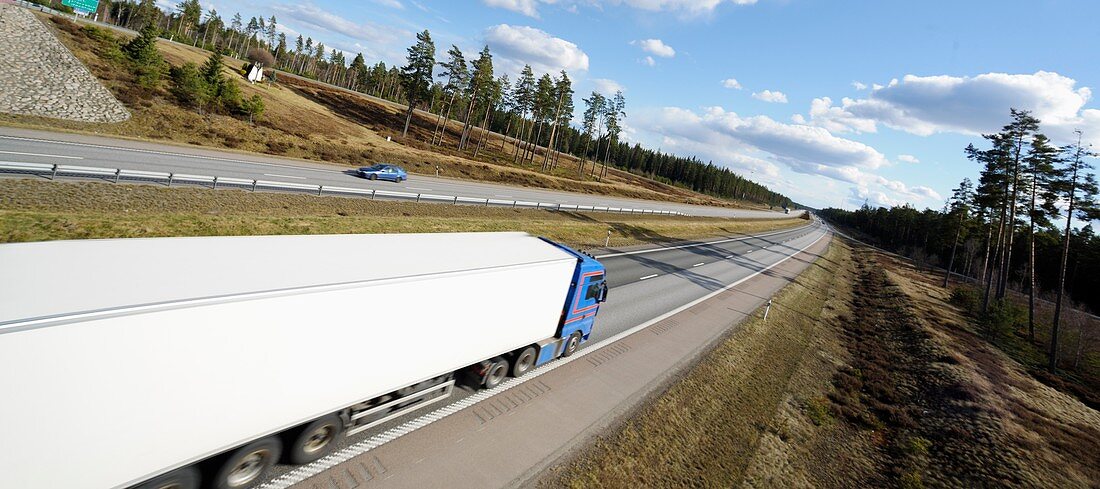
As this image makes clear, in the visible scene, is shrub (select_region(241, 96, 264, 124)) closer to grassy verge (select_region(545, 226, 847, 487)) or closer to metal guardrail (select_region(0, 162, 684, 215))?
metal guardrail (select_region(0, 162, 684, 215))

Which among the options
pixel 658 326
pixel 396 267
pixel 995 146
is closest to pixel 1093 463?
pixel 658 326

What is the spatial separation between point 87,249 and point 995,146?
50746 millimetres

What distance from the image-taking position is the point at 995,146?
3375 cm

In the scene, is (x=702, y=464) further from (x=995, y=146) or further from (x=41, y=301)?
(x=995, y=146)

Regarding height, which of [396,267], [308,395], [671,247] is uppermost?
[671,247]

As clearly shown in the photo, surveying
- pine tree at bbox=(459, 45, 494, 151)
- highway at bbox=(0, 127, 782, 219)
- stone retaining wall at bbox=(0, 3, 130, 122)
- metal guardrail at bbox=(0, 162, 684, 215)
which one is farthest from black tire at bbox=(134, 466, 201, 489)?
pine tree at bbox=(459, 45, 494, 151)

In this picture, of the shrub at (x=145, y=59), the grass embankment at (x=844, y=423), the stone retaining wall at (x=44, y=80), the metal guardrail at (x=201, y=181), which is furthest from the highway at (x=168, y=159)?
the grass embankment at (x=844, y=423)

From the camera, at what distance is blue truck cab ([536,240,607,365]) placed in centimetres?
1159

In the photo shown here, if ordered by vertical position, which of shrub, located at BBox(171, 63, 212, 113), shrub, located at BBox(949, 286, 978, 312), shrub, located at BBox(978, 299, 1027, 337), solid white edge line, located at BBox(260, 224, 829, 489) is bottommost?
solid white edge line, located at BBox(260, 224, 829, 489)

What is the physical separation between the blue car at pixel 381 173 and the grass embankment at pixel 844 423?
96.5ft

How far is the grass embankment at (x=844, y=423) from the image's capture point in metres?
9.49

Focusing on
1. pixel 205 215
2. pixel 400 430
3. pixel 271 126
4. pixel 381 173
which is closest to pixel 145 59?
pixel 271 126

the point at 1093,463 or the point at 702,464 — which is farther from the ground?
the point at 1093,463

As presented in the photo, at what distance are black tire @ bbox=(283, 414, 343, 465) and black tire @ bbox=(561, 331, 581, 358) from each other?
6.54 metres
